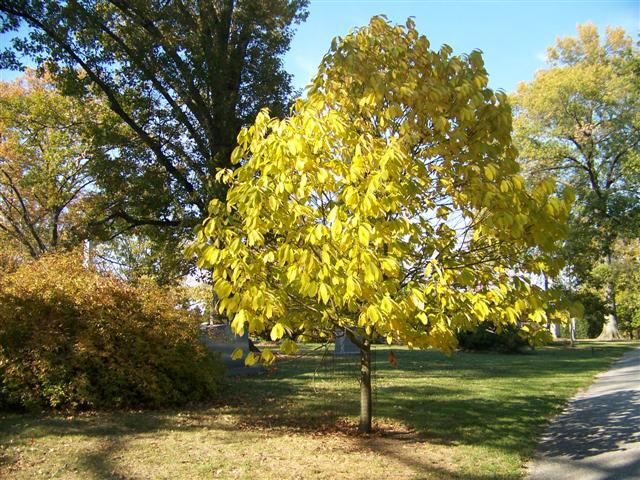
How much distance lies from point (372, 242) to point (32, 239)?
1147 inches

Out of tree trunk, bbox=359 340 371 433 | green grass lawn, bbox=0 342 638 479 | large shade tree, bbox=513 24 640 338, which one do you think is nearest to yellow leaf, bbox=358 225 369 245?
green grass lawn, bbox=0 342 638 479

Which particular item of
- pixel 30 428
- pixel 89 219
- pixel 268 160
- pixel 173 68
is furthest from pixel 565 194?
pixel 89 219

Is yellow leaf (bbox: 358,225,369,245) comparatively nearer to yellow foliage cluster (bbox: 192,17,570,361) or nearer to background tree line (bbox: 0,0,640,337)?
yellow foliage cluster (bbox: 192,17,570,361)

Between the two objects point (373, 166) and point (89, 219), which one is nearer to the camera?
point (373, 166)

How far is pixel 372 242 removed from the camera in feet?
14.9

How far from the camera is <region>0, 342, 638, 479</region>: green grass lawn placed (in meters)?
5.36

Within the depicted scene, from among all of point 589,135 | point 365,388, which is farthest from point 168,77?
point 589,135

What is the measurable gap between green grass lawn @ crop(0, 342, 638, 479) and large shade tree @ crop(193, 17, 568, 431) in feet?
4.53

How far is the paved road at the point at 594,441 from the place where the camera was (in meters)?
5.32

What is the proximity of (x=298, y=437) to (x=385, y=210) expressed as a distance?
155 inches

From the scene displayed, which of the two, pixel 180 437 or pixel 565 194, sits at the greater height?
pixel 565 194

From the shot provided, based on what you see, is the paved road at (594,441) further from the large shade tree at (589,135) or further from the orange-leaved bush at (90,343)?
the large shade tree at (589,135)

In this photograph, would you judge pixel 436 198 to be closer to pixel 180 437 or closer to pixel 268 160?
pixel 268 160

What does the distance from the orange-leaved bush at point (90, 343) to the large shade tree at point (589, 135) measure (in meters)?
18.0
